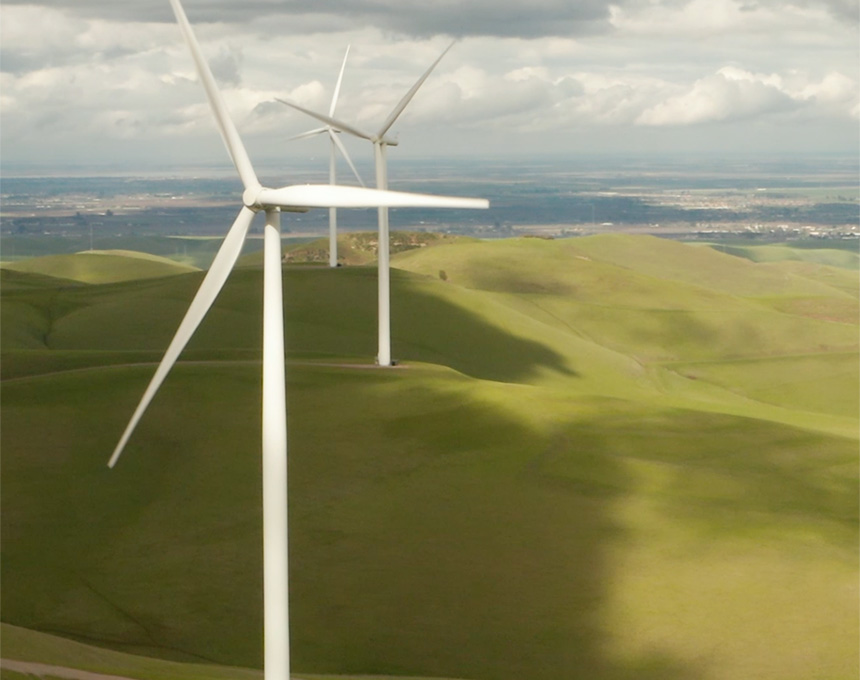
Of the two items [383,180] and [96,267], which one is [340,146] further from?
[96,267]

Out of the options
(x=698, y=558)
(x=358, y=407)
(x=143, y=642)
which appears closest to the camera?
(x=143, y=642)

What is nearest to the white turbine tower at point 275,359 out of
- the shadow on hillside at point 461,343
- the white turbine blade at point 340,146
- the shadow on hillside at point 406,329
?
the white turbine blade at point 340,146

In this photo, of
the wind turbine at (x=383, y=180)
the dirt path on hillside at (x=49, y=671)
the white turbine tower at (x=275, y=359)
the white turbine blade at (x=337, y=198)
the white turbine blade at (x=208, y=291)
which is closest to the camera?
the white turbine tower at (x=275, y=359)

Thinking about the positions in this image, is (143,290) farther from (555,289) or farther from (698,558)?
(698,558)

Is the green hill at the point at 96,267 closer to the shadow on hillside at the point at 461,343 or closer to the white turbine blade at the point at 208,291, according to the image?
the shadow on hillside at the point at 461,343

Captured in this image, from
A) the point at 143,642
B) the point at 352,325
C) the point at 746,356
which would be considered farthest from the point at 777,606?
the point at 746,356

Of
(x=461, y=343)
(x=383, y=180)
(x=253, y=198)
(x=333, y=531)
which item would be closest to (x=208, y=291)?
(x=253, y=198)

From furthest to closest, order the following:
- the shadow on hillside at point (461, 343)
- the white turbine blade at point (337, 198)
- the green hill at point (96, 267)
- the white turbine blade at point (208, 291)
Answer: the green hill at point (96, 267)
the shadow on hillside at point (461, 343)
the white turbine blade at point (208, 291)
the white turbine blade at point (337, 198)
